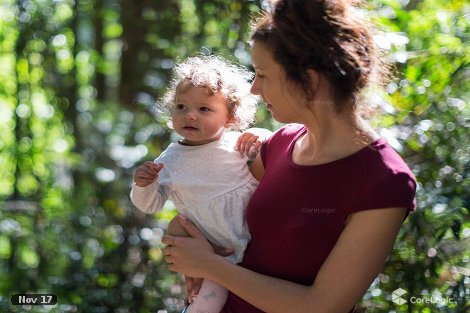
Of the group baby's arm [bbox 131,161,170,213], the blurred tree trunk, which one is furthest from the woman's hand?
the blurred tree trunk

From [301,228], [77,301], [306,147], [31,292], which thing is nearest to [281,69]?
[306,147]

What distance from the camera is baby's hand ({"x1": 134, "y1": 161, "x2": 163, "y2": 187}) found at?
6.15ft

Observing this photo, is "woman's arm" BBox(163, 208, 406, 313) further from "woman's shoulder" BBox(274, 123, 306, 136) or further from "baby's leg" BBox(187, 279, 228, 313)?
"woman's shoulder" BBox(274, 123, 306, 136)

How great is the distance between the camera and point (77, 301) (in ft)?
11.4

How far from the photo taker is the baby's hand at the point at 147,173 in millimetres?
1874

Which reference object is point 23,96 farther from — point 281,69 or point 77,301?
point 281,69

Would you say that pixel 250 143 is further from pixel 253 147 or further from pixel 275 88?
pixel 275 88

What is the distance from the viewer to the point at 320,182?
5.38ft

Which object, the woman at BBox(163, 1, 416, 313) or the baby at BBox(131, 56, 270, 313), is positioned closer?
the woman at BBox(163, 1, 416, 313)

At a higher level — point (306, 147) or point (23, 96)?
point (306, 147)

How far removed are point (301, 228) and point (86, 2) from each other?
11.2ft
